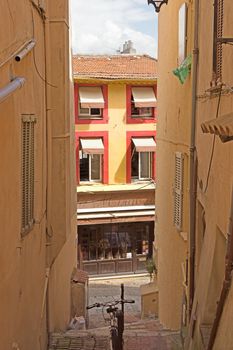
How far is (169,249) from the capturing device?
1415 cm

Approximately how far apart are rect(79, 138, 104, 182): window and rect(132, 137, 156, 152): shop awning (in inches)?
61.4

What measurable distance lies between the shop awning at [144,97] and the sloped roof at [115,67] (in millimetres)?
559

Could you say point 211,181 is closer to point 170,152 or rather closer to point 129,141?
point 170,152

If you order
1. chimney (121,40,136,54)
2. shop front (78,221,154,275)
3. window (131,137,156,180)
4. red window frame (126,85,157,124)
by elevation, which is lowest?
shop front (78,221,154,275)

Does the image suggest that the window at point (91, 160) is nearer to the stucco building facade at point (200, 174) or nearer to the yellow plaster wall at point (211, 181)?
the stucco building facade at point (200, 174)

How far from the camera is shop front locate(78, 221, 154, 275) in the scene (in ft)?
82.2

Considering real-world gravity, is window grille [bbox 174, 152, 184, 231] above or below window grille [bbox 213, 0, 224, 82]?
below

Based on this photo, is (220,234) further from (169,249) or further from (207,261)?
(169,249)

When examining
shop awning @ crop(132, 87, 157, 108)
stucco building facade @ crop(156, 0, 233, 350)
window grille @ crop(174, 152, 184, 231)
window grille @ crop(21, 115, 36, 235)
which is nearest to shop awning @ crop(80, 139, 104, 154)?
shop awning @ crop(132, 87, 157, 108)

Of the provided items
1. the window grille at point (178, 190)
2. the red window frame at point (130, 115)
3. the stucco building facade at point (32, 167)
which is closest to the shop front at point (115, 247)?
the red window frame at point (130, 115)

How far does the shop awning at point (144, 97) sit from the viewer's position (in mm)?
24422

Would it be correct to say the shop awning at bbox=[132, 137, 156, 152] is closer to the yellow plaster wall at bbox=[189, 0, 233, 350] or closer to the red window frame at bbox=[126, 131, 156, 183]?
the red window frame at bbox=[126, 131, 156, 183]

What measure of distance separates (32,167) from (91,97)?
1607 centimetres

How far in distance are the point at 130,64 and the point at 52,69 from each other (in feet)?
55.3
